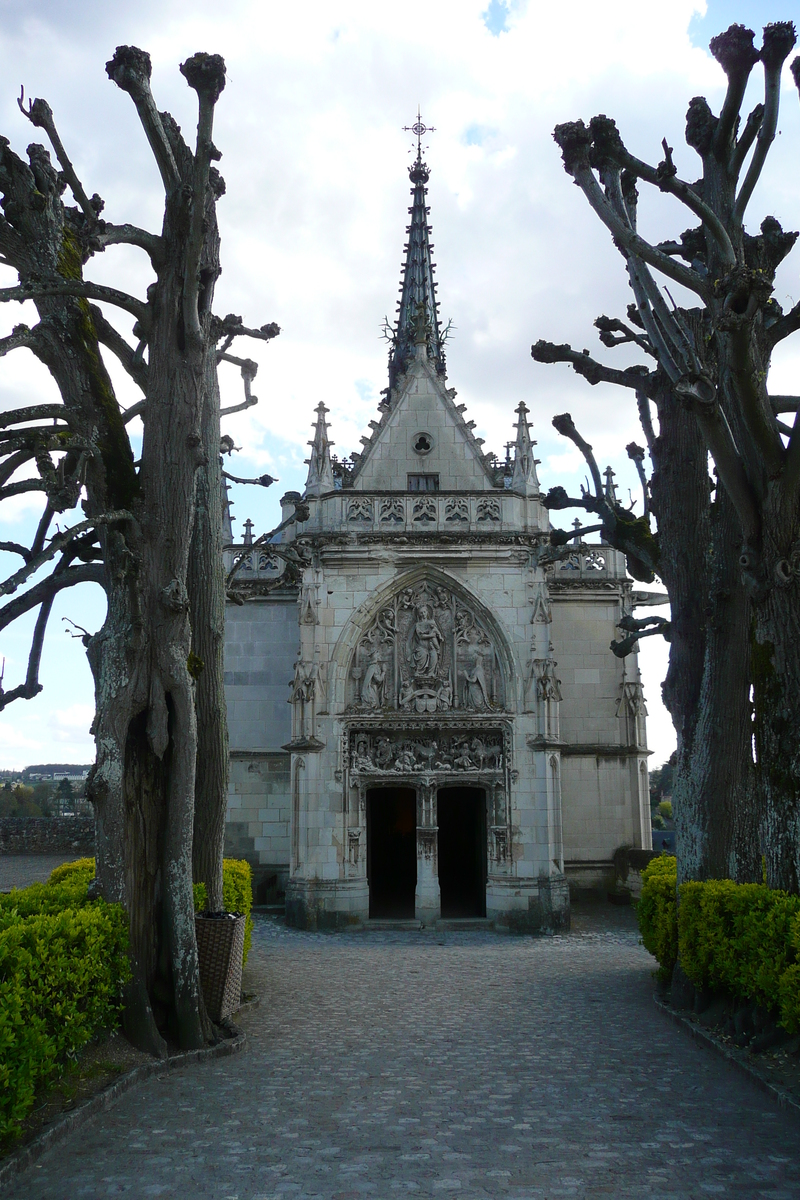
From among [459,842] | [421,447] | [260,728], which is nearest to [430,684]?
[260,728]

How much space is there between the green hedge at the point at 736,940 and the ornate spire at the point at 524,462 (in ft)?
32.6

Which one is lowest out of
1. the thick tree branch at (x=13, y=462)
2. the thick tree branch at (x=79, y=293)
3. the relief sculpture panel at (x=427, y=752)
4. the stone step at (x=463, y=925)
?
the stone step at (x=463, y=925)

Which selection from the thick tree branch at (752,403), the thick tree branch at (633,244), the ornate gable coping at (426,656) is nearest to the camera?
the thick tree branch at (752,403)

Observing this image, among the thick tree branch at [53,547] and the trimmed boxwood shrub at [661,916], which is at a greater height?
the thick tree branch at [53,547]

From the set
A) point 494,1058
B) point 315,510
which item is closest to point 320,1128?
point 494,1058

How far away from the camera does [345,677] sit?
722 inches

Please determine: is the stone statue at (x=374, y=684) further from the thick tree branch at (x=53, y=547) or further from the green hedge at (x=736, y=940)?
the thick tree branch at (x=53, y=547)

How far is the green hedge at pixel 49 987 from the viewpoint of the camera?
527 centimetres

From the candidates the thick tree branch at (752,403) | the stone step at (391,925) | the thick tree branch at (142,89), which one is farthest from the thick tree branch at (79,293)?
the stone step at (391,925)

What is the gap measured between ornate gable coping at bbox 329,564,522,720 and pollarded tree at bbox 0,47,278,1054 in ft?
30.7

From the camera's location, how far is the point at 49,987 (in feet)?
20.5

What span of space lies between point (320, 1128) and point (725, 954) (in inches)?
165

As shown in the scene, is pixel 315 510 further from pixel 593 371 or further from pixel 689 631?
pixel 689 631

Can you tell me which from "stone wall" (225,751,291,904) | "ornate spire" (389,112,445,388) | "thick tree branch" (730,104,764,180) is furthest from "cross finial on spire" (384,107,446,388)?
"thick tree branch" (730,104,764,180)
